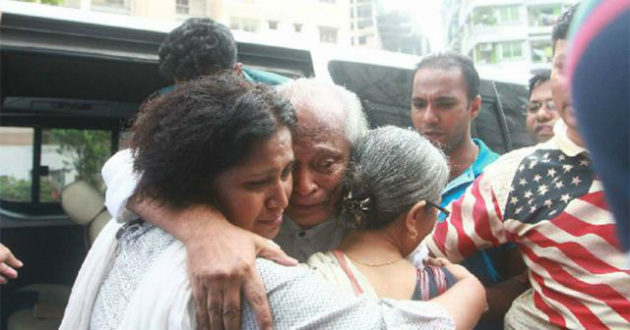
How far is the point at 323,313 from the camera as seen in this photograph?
1.25m

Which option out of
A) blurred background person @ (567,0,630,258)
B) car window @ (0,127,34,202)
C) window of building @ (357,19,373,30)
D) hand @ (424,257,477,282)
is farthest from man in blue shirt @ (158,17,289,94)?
window of building @ (357,19,373,30)

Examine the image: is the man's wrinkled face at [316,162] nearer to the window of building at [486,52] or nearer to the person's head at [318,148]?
the person's head at [318,148]

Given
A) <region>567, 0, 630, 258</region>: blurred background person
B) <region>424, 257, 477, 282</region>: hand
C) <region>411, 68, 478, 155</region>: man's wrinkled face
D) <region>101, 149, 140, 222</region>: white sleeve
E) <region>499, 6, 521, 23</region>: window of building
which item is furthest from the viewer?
<region>499, 6, 521, 23</region>: window of building

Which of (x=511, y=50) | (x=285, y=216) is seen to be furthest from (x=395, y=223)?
(x=511, y=50)

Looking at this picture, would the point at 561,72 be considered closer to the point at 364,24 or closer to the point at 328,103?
the point at 328,103

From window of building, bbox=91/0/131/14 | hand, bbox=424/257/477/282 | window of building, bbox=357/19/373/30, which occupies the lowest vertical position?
hand, bbox=424/257/477/282

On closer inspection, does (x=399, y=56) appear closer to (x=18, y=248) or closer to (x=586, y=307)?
(x=586, y=307)

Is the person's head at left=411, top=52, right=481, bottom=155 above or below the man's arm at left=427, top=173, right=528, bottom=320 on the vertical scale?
above

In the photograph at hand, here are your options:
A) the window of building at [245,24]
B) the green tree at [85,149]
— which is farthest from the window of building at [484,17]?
the green tree at [85,149]

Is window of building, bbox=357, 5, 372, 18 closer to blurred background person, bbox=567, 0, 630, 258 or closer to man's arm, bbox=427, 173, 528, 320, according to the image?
man's arm, bbox=427, 173, 528, 320

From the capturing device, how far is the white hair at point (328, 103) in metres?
1.75

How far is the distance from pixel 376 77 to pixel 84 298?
2393 millimetres

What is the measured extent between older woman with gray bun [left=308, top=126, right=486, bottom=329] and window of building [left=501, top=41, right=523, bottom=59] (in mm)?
47944

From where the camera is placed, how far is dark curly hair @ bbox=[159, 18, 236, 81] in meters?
2.27
